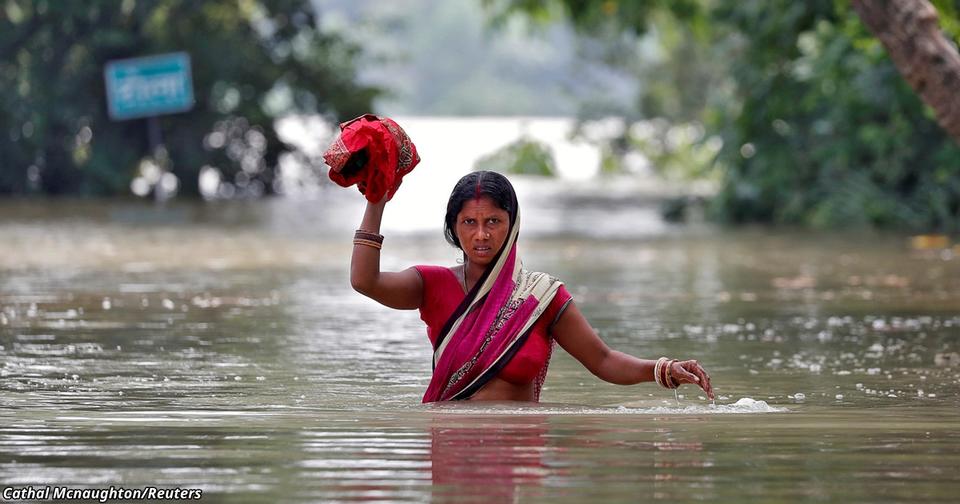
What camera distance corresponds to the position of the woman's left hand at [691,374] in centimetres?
599

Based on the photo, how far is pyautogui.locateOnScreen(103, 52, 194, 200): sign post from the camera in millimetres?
28969

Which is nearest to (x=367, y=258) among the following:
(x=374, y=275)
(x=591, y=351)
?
(x=374, y=275)

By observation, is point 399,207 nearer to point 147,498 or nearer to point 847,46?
point 847,46

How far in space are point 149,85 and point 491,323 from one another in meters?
24.1

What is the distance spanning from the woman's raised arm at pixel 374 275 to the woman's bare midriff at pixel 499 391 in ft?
1.41

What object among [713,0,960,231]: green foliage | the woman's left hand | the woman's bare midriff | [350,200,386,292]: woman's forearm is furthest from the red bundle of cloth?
[713,0,960,231]: green foliage

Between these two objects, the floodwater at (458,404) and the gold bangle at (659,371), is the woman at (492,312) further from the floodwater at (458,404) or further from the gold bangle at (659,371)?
the floodwater at (458,404)

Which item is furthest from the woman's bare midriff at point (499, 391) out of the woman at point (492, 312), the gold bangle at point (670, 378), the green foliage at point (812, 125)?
the green foliage at point (812, 125)

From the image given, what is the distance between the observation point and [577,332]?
6.40 m

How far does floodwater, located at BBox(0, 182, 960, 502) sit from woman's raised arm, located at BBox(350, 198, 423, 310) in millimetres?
431

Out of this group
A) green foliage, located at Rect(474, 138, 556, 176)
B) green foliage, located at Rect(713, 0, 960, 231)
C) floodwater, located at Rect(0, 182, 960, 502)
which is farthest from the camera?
green foliage, located at Rect(474, 138, 556, 176)

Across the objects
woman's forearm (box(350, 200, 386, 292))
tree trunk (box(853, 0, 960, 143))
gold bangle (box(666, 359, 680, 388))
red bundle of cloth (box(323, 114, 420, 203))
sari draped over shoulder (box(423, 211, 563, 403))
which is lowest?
gold bangle (box(666, 359, 680, 388))

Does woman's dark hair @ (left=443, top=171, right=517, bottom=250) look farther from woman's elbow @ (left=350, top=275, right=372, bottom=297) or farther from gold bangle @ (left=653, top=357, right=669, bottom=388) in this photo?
gold bangle @ (left=653, top=357, right=669, bottom=388)

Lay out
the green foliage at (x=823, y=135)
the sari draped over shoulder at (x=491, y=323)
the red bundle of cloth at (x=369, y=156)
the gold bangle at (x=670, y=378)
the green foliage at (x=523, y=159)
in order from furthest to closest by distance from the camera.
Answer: the green foliage at (x=523, y=159), the green foliage at (x=823, y=135), the sari draped over shoulder at (x=491, y=323), the gold bangle at (x=670, y=378), the red bundle of cloth at (x=369, y=156)
